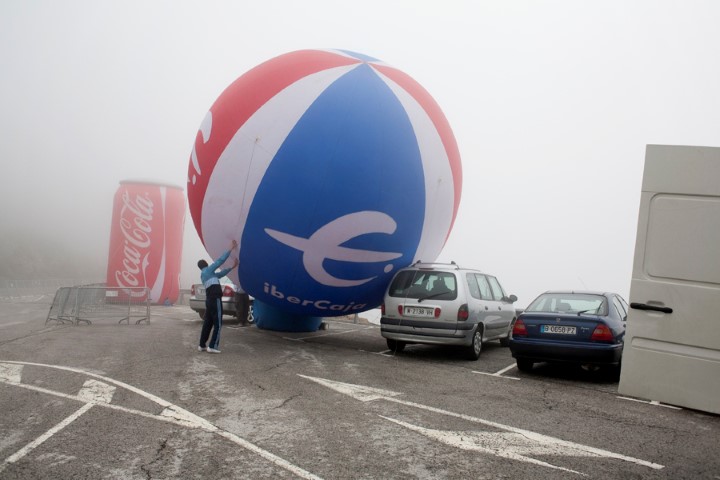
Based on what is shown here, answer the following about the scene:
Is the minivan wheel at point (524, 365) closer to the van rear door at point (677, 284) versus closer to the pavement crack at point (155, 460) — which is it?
the van rear door at point (677, 284)

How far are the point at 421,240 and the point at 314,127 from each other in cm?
313

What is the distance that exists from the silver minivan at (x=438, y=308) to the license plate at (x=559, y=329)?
5.13 ft

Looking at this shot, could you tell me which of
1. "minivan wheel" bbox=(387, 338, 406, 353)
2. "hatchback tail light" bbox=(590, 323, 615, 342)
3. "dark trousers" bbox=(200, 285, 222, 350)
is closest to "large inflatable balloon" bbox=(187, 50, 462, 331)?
"dark trousers" bbox=(200, 285, 222, 350)

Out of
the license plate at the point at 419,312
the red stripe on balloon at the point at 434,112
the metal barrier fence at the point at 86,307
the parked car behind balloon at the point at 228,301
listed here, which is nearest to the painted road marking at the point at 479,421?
the license plate at the point at 419,312

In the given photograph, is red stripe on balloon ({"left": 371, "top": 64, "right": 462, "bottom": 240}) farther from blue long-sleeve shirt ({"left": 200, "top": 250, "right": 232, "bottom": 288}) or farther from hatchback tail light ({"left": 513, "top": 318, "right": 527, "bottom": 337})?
blue long-sleeve shirt ({"left": 200, "top": 250, "right": 232, "bottom": 288})

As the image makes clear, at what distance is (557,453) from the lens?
5.12 meters

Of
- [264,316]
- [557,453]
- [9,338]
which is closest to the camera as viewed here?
[557,453]

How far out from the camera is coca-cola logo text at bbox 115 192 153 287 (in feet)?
80.5

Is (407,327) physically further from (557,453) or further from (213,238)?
(557,453)

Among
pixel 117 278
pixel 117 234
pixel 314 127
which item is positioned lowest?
pixel 117 278

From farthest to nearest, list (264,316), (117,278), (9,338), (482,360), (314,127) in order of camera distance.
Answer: (117,278) < (264,316) < (9,338) < (482,360) < (314,127)

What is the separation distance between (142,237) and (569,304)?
64.1 ft

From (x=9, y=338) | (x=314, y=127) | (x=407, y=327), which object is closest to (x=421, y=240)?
(x=407, y=327)

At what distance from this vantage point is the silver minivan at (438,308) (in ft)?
33.7
